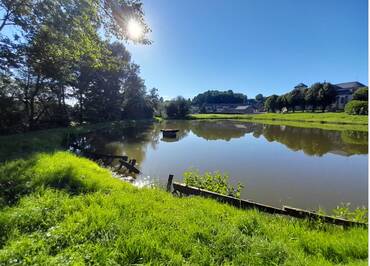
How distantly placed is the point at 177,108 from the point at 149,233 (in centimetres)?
6840

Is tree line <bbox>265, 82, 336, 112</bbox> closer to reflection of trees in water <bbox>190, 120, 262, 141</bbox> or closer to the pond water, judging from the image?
reflection of trees in water <bbox>190, 120, 262, 141</bbox>

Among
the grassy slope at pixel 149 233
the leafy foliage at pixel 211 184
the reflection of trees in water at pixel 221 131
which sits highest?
the grassy slope at pixel 149 233

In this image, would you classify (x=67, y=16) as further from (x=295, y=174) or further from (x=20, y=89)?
(x=20, y=89)

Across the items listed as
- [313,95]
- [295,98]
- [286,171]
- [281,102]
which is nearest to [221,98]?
[281,102]

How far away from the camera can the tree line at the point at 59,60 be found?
410 inches

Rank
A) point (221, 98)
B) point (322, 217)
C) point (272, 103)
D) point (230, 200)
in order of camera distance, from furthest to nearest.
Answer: point (221, 98) → point (272, 103) → point (230, 200) → point (322, 217)

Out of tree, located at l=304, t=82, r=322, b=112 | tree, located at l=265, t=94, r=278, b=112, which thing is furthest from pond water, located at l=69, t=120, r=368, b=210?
tree, located at l=265, t=94, r=278, b=112

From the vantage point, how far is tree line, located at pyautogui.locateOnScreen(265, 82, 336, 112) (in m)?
62.3

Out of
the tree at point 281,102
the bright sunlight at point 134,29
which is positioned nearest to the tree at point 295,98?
the tree at point 281,102

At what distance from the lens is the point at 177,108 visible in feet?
236

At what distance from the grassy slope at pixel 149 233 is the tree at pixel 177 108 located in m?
65.9

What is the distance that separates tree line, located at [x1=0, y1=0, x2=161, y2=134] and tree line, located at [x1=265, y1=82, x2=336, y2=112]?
161ft

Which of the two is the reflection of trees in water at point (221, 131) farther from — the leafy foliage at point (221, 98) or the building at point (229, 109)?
the leafy foliage at point (221, 98)

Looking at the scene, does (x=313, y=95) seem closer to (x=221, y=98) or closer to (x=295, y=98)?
(x=295, y=98)
